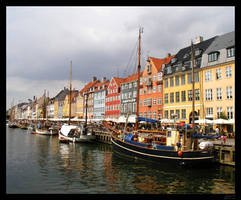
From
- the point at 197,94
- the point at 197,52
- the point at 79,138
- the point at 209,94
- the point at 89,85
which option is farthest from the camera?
the point at 89,85

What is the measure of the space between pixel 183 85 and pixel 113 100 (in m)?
30.1

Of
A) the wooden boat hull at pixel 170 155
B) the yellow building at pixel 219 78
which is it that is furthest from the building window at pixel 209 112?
the wooden boat hull at pixel 170 155

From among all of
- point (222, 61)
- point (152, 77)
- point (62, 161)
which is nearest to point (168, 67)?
point (152, 77)

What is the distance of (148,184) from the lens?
15.3m

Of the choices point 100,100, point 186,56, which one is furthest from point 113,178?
point 100,100

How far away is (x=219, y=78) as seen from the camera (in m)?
37.8

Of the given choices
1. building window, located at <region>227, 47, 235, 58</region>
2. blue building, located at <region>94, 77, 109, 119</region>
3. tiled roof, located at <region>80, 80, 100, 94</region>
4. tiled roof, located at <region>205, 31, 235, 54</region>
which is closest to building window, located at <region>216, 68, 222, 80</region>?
building window, located at <region>227, 47, 235, 58</region>

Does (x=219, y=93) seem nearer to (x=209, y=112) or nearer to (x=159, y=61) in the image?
(x=209, y=112)

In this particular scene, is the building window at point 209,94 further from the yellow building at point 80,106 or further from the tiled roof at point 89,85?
the tiled roof at point 89,85

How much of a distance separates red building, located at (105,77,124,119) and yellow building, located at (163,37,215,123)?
72.1ft

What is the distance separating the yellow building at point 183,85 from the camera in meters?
41.5

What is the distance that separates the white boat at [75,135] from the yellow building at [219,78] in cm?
2137

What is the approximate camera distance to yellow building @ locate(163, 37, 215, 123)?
4149cm
